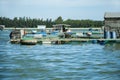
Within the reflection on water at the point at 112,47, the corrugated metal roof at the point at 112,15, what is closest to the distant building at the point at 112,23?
the corrugated metal roof at the point at 112,15

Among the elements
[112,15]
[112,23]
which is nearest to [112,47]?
[112,23]

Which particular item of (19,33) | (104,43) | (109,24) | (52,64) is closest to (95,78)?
(52,64)

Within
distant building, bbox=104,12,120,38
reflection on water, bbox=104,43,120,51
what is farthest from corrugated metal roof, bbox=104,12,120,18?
reflection on water, bbox=104,43,120,51

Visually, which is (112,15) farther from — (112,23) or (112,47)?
(112,47)

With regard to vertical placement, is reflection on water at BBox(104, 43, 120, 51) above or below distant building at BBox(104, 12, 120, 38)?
below

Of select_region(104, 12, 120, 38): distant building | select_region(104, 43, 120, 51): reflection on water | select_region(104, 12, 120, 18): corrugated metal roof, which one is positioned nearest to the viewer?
select_region(104, 43, 120, 51): reflection on water

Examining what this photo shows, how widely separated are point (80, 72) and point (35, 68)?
4.31m

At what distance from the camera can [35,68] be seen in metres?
30.6

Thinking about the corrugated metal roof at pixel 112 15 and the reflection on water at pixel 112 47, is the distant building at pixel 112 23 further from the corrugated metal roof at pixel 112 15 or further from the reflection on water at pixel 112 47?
the reflection on water at pixel 112 47

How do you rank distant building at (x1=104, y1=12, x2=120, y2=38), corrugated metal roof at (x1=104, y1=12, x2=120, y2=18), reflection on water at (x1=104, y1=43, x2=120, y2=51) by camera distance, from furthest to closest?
corrugated metal roof at (x1=104, y1=12, x2=120, y2=18) → distant building at (x1=104, y1=12, x2=120, y2=38) → reflection on water at (x1=104, y1=43, x2=120, y2=51)

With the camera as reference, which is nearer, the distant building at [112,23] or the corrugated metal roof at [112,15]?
the distant building at [112,23]

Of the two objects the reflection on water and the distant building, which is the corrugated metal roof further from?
the reflection on water

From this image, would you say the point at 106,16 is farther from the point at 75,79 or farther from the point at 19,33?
the point at 75,79

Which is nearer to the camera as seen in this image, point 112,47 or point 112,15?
point 112,47
